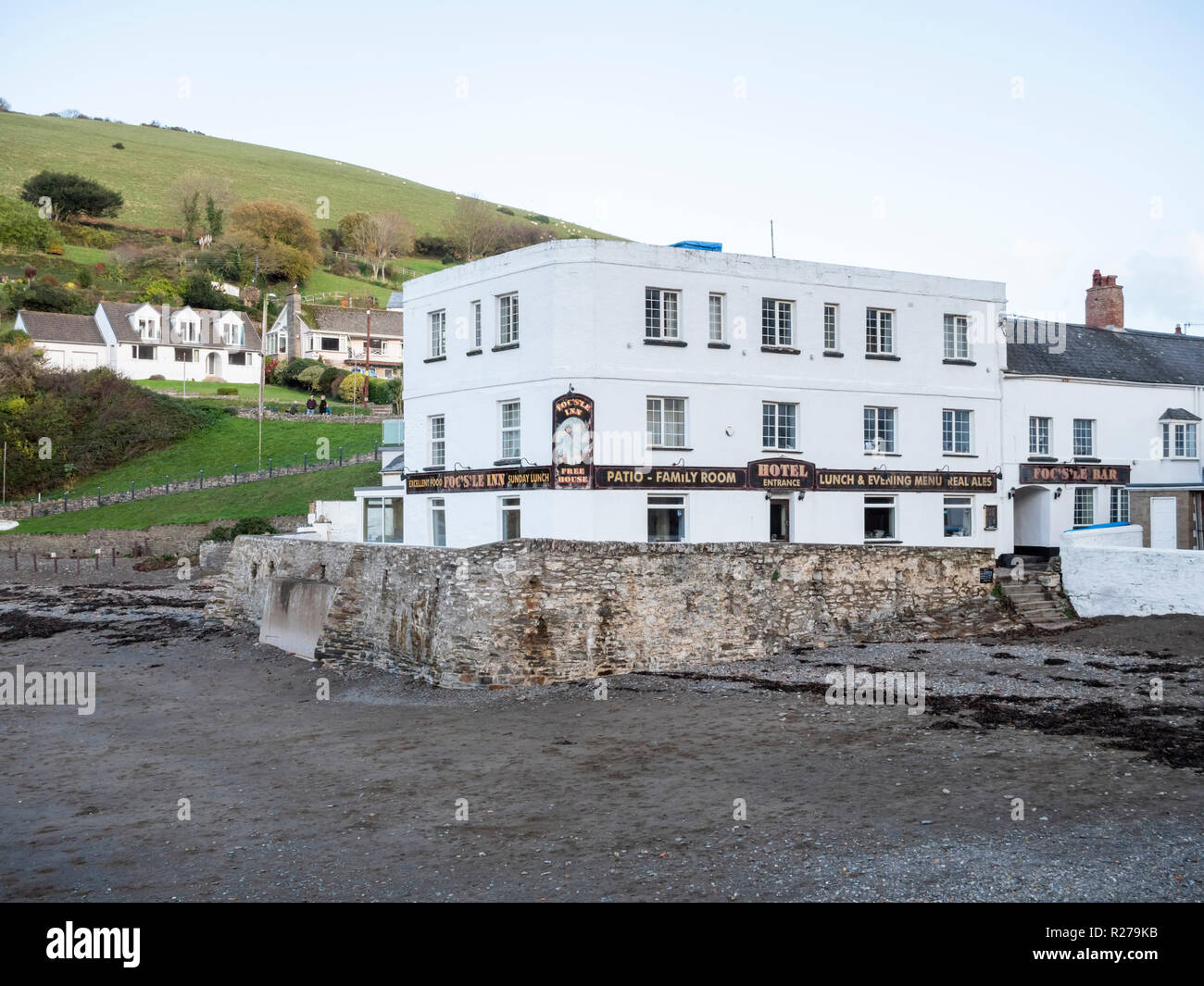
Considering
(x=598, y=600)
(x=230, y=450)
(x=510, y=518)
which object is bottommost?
(x=598, y=600)

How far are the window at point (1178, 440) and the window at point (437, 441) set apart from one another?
25593 mm

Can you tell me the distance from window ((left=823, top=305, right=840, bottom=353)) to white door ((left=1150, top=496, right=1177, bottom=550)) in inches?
479

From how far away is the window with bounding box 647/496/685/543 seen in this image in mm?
30359

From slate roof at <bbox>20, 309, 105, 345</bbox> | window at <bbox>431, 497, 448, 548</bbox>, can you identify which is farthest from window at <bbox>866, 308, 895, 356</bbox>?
slate roof at <bbox>20, 309, 105, 345</bbox>

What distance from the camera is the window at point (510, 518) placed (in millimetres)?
30828

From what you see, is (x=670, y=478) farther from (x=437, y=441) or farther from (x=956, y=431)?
(x=956, y=431)

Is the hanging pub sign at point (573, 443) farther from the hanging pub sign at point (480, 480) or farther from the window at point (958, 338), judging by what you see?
the window at point (958, 338)

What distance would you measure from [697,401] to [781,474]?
3.49 meters

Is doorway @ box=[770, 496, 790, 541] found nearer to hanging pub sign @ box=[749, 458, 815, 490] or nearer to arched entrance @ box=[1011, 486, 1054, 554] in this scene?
hanging pub sign @ box=[749, 458, 815, 490]

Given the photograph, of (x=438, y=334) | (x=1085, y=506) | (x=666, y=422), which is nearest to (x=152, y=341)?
(x=438, y=334)

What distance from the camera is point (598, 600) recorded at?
1025 inches
